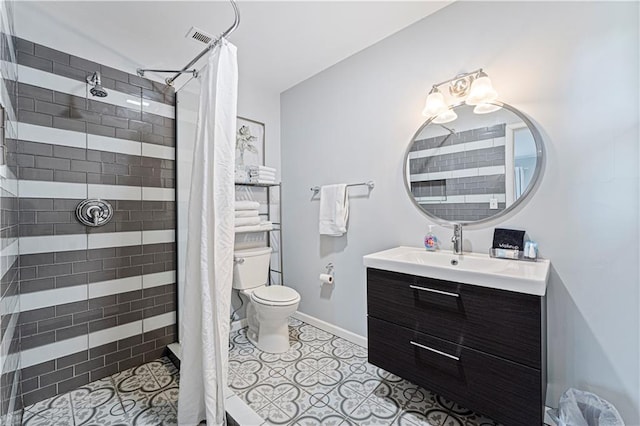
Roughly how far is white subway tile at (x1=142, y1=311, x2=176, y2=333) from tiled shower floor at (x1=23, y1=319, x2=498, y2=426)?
25cm

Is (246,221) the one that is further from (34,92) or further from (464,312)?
(464,312)

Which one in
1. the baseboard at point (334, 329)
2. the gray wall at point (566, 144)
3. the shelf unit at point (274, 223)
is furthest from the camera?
the shelf unit at point (274, 223)

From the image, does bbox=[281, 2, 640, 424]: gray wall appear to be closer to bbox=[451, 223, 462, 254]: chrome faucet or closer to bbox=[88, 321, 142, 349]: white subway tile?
bbox=[451, 223, 462, 254]: chrome faucet

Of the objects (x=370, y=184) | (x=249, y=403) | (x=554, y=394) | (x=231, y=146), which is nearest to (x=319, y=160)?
(x=370, y=184)

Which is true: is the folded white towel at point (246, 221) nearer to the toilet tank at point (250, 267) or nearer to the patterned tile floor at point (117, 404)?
the toilet tank at point (250, 267)

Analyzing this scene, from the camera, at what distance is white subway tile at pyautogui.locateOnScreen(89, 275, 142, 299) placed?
179 cm

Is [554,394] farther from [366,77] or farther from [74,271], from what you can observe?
[74,271]

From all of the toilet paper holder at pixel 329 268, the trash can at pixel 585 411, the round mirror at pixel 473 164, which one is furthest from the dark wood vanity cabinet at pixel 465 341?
the toilet paper holder at pixel 329 268

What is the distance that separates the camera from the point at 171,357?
2039 millimetres

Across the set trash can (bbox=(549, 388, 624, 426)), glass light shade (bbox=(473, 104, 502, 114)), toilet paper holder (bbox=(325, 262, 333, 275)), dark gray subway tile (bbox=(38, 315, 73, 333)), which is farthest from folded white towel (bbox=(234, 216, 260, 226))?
trash can (bbox=(549, 388, 624, 426))

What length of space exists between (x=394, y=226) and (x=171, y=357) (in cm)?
192

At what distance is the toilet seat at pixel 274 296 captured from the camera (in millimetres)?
2033

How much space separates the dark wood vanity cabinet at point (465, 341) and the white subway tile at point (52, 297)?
5.98 ft

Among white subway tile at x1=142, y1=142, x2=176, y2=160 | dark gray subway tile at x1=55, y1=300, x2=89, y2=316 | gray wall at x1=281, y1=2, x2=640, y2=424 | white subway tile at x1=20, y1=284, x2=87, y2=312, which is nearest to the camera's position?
gray wall at x1=281, y1=2, x2=640, y2=424
